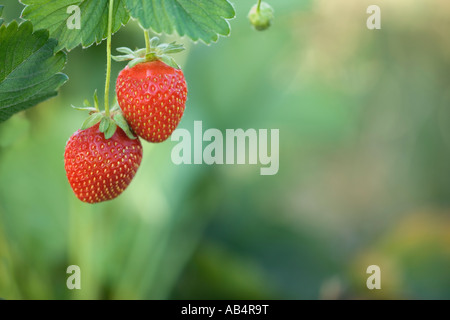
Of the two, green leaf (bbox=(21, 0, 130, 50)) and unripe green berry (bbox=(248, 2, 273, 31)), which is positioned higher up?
unripe green berry (bbox=(248, 2, 273, 31))

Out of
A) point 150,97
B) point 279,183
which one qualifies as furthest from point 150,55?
point 279,183

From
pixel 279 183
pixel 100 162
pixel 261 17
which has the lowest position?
pixel 100 162

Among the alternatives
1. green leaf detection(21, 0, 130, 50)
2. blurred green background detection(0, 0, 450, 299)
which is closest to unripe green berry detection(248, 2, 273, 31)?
green leaf detection(21, 0, 130, 50)

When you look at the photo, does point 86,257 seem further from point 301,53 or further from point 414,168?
point 414,168

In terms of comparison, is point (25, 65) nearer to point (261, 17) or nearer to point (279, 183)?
point (261, 17)

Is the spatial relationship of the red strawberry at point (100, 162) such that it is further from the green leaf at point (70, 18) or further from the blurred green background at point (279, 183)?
the blurred green background at point (279, 183)

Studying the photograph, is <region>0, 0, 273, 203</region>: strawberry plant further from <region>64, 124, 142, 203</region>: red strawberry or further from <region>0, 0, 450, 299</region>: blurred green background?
<region>0, 0, 450, 299</region>: blurred green background
